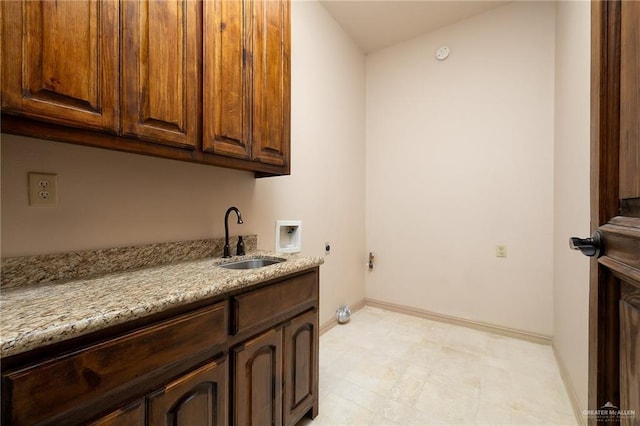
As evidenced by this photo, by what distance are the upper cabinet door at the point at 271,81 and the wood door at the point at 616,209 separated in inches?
49.4

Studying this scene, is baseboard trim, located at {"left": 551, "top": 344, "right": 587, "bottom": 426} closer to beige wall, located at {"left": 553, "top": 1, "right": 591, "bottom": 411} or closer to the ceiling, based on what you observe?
beige wall, located at {"left": 553, "top": 1, "right": 591, "bottom": 411}

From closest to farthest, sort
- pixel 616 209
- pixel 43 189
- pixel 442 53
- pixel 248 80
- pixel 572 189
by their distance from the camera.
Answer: pixel 616 209 < pixel 43 189 < pixel 248 80 < pixel 572 189 < pixel 442 53

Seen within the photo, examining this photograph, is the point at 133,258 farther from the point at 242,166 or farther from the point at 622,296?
the point at 622,296

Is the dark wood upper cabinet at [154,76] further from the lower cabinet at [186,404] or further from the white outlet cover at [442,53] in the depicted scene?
the white outlet cover at [442,53]

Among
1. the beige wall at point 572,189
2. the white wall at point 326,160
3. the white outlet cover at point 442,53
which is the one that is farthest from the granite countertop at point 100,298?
the white outlet cover at point 442,53

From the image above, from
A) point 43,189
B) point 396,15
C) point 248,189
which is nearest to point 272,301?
point 248,189

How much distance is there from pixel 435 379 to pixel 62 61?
2401 mm

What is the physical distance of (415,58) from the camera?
2.78 meters

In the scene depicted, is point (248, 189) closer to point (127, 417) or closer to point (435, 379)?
point (127, 417)

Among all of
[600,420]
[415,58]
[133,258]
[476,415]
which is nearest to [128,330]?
[133,258]

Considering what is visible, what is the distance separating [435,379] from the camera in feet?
5.84

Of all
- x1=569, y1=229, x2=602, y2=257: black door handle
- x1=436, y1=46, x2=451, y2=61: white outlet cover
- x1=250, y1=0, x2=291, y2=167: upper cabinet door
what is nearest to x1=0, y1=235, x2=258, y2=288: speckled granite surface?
x1=250, y1=0, x2=291, y2=167: upper cabinet door

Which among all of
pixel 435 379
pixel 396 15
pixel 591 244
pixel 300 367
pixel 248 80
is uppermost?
pixel 396 15

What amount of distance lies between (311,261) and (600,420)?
1055mm
